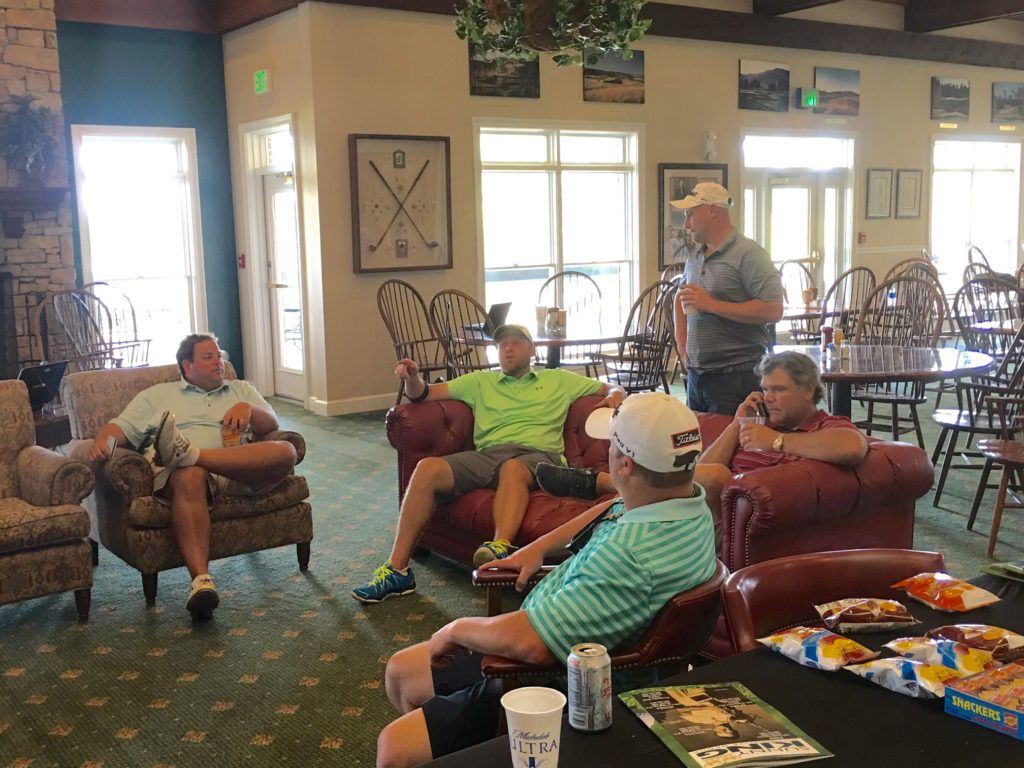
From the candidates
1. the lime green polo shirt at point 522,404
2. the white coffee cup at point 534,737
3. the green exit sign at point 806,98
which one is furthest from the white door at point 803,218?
the white coffee cup at point 534,737

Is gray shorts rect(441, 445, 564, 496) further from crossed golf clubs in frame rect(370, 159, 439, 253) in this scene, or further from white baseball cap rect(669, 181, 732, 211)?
crossed golf clubs in frame rect(370, 159, 439, 253)

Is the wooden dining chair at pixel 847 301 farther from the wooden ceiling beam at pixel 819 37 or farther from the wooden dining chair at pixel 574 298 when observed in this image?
the wooden ceiling beam at pixel 819 37

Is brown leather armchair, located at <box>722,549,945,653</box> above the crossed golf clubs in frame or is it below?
below

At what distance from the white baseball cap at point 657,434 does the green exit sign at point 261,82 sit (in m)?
6.69

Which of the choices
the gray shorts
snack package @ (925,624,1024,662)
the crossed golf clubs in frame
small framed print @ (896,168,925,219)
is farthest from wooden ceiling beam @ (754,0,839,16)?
snack package @ (925,624,1024,662)

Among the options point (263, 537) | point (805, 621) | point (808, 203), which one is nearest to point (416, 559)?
point (263, 537)

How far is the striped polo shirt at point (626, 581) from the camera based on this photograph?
184 cm

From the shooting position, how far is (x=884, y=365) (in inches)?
188

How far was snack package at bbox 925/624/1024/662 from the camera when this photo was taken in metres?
1.57

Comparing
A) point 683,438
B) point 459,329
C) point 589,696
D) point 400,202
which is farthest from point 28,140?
point 589,696

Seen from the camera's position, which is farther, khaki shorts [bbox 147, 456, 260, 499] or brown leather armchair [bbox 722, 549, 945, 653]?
khaki shorts [bbox 147, 456, 260, 499]

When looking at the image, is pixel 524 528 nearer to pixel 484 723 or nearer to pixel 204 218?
pixel 484 723

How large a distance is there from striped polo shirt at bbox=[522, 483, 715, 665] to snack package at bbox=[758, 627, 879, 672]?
0.25 m

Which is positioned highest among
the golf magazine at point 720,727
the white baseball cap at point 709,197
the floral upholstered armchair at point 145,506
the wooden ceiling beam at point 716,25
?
the wooden ceiling beam at point 716,25
